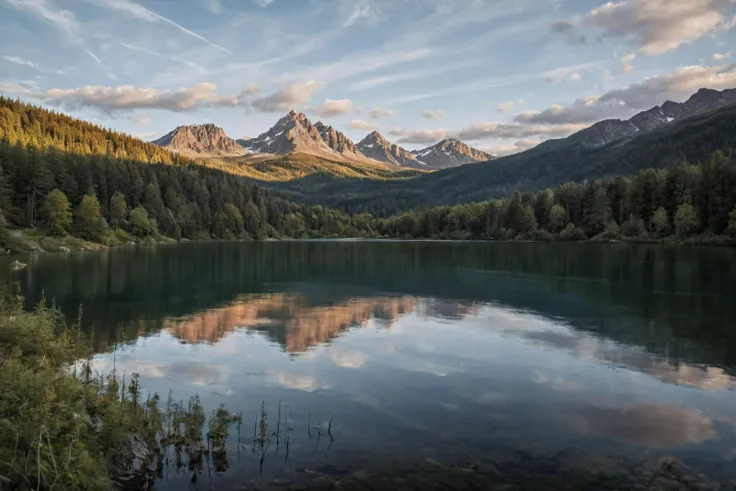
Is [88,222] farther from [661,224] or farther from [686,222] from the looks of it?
[661,224]

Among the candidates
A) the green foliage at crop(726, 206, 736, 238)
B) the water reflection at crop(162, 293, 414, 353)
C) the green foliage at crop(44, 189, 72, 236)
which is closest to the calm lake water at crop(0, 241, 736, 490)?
the water reflection at crop(162, 293, 414, 353)

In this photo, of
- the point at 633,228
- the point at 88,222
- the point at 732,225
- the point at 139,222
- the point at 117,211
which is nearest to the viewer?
the point at 732,225

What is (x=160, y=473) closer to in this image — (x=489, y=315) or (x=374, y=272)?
(x=489, y=315)

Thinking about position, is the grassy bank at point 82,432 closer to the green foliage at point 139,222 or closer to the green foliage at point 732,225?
the green foliage at point 732,225

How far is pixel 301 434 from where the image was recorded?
54.7 feet

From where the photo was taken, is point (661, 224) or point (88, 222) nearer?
point (88, 222)

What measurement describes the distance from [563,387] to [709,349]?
41.4 feet

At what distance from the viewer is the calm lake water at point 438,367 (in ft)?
50.9

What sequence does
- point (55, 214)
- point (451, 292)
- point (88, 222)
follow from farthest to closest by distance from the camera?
point (88, 222), point (55, 214), point (451, 292)

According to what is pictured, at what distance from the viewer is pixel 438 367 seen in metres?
25.6

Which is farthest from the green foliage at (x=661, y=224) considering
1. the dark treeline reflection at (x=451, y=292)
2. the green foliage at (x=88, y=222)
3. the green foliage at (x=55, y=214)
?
the green foliage at (x=55, y=214)

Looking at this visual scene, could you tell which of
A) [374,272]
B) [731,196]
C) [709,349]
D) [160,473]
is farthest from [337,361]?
[731,196]

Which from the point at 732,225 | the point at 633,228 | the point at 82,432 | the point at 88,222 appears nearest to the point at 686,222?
the point at 732,225

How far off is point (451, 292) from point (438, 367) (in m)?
30.9
